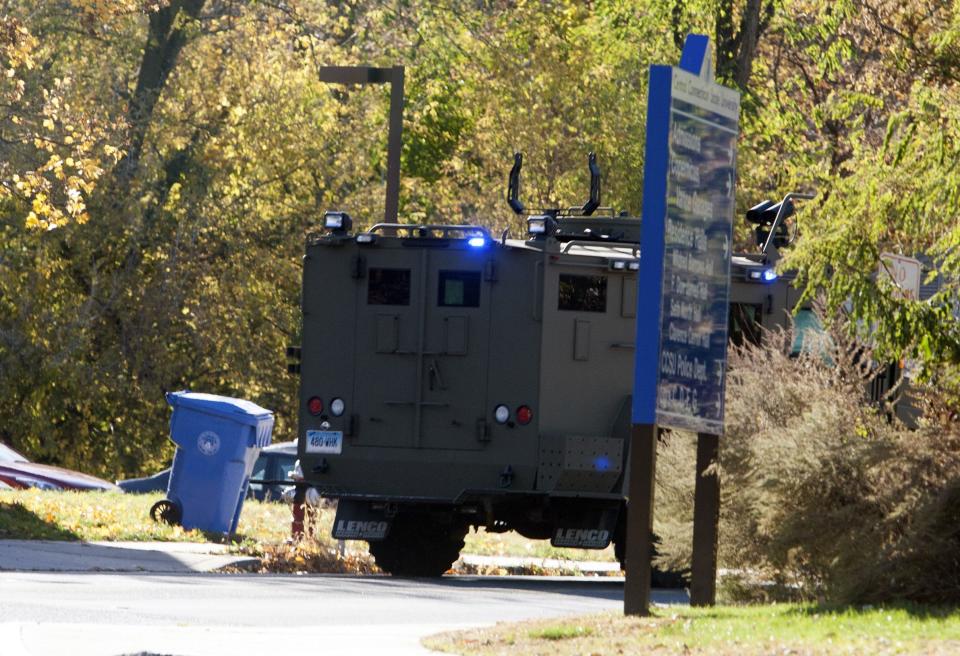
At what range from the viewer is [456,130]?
3416 centimetres

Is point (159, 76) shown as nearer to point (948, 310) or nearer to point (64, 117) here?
point (64, 117)

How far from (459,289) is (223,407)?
3801mm

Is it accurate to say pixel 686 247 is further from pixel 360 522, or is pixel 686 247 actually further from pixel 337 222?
pixel 360 522

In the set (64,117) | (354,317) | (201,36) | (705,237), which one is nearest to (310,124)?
(201,36)

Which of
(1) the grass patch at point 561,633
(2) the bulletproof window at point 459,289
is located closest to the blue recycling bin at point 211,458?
(2) the bulletproof window at point 459,289

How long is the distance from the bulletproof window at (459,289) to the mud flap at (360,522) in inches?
74.9

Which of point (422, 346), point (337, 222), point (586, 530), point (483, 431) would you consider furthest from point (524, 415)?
point (337, 222)

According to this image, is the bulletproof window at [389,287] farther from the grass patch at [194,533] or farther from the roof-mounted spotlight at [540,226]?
the grass patch at [194,533]

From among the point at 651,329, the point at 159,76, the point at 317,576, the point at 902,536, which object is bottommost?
the point at 317,576

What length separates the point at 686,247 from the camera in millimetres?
11242

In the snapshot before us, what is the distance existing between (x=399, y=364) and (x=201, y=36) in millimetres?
18771

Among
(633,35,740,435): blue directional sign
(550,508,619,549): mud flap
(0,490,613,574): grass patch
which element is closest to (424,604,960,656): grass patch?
(633,35,740,435): blue directional sign

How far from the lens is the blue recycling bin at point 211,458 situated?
18.5 m

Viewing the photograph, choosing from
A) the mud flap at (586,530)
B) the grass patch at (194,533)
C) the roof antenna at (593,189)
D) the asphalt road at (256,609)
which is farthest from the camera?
the roof antenna at (593,189)
